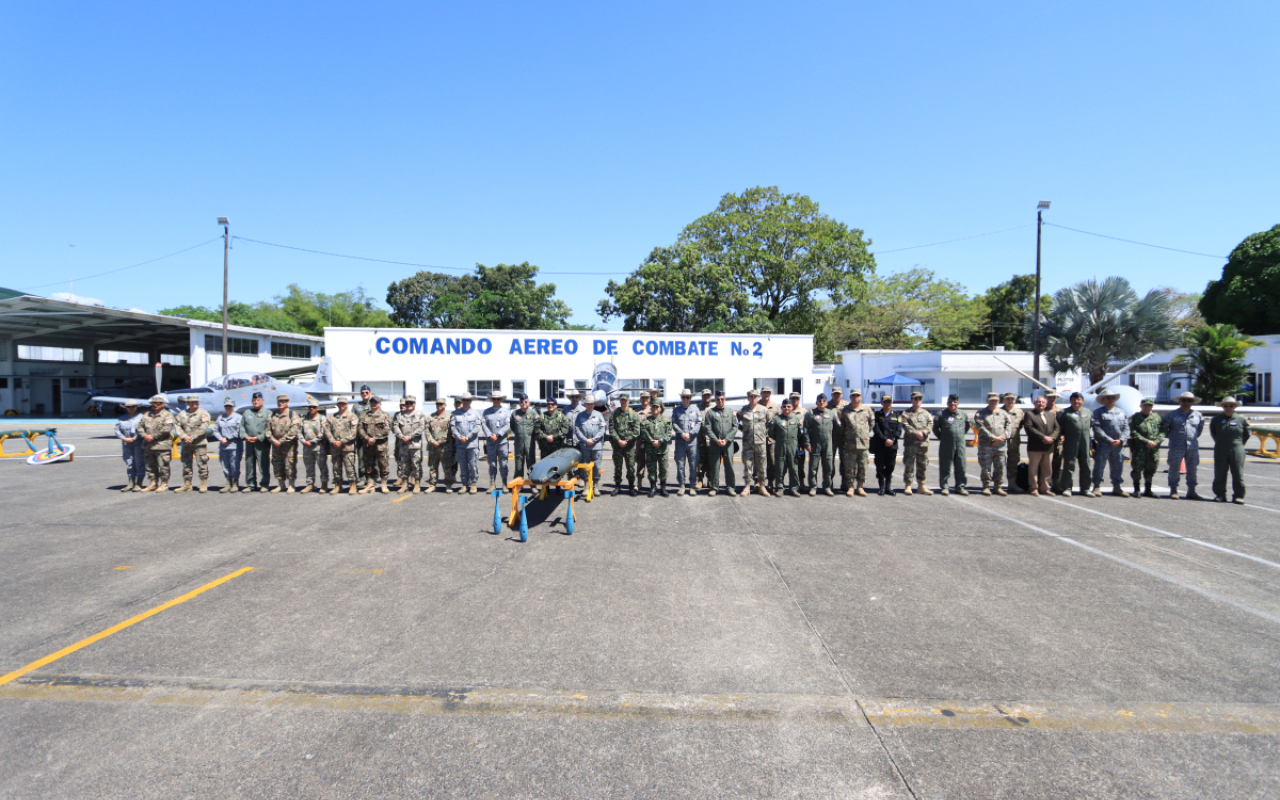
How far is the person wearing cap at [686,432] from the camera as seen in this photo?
10305 millimetres

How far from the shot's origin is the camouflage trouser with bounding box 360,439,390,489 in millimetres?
10539

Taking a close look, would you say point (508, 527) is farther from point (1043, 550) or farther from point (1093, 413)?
point (1093, 413)

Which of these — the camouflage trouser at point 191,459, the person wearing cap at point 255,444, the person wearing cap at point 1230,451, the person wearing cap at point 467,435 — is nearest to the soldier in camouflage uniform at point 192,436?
the camouflage trouser at point 191,459

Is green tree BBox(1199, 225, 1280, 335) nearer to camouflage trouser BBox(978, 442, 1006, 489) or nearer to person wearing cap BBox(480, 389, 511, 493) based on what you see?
camouflage trouser BBox(978, 442, 1006, 489)

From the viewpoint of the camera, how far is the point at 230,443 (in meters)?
10.6

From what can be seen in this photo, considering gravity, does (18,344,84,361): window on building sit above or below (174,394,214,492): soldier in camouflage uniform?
above

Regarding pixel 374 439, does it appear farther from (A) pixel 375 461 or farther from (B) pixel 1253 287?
(B) pixel 1253 287

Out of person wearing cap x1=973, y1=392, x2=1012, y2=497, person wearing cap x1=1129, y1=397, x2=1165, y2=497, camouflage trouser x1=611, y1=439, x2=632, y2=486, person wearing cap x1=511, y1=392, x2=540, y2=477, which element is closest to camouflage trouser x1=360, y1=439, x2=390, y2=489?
person wearing cap x1=511, y1=392, x2=540, y2=477

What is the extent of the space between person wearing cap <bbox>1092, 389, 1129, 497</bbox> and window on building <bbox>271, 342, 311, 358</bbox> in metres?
43.7

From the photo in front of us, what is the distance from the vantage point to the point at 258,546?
23.4 ft

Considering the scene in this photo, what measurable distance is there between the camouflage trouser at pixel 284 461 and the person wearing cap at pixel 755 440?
25.0 ft

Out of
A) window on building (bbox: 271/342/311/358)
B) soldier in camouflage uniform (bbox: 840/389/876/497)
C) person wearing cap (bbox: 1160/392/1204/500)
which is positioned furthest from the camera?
window on building (bbox: 271/342/311/358)

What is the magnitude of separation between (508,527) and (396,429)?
3552mm

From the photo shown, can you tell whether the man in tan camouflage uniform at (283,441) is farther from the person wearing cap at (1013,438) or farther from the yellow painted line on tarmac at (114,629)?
the person wearing cap at (1013,438)
